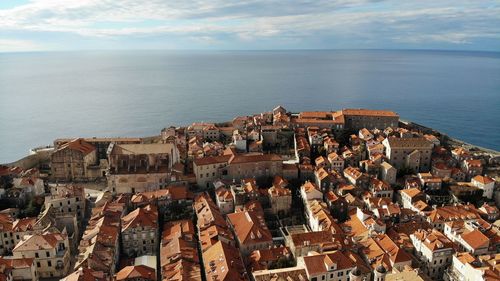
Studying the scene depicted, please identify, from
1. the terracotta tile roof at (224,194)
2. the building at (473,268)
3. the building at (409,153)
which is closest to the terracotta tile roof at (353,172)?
the building at (409,153)

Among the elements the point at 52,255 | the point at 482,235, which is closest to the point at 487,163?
the point at 482,235

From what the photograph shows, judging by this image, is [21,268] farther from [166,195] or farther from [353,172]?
[353,172]

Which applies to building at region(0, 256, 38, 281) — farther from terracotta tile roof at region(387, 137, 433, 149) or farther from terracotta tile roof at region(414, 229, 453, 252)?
terracotta tile roof at region(387, 137, 433, 149)

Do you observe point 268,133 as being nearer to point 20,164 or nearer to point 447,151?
point 447,151

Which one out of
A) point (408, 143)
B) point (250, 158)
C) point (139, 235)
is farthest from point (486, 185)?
point (139, 235)

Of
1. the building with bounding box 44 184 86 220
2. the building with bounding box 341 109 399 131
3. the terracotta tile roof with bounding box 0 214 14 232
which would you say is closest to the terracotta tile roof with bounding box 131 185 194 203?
the building with bounding box 44 184 86 220
